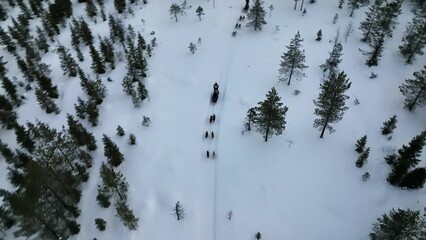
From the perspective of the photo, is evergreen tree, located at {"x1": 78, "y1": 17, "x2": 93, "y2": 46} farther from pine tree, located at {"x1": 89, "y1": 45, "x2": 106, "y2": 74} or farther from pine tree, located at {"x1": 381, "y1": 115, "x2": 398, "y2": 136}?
pine tree, located at {"x1": 381, "y1": 115, "x2": 398, "y2": 136}

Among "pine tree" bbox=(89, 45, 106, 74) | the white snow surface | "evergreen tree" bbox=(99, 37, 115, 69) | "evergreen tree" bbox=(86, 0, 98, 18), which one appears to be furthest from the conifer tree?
"evergreen tree" bbox=(86, 0, 98, 18)

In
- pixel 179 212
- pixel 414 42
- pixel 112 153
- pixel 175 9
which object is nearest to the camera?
pixel 179 212

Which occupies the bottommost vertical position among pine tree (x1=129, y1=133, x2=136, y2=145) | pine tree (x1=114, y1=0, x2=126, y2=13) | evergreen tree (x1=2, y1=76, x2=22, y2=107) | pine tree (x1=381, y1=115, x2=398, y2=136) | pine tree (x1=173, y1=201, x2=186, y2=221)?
pine tree (x1=173, y1=201, x2=186, y2=221)

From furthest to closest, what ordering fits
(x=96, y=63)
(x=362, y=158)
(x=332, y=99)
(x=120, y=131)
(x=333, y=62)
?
(x=96, y=63), (x=333, y=62), (x=120, y=131), (x=362, y=158), (x=332, y=99)

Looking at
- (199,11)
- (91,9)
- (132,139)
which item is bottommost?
(132,139)

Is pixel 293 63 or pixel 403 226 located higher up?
pixel 293 63

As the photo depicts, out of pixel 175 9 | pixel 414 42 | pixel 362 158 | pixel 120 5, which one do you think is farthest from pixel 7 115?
pixel 414 42

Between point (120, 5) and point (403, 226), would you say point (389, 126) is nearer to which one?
point (403, 226)
